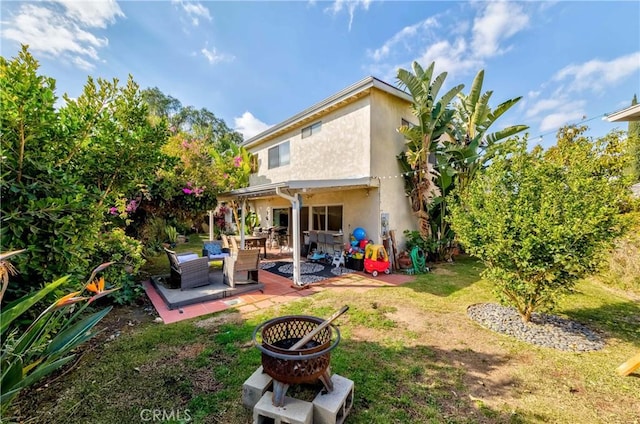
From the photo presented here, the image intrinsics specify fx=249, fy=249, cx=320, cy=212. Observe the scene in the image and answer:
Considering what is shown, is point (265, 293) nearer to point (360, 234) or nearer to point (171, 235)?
point (360, 234)

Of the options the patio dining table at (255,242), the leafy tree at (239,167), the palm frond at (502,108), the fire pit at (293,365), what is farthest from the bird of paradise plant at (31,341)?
the leafy tree at (239,167)

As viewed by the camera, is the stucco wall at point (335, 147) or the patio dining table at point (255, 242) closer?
the stucco wall at point (335, 147)

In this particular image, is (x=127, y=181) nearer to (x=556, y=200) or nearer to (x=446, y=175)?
(x=556, y=200)

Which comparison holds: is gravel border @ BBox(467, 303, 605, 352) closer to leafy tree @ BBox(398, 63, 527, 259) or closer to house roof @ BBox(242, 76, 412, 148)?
leafy tree @ BBox(398, 63, 527, 259)

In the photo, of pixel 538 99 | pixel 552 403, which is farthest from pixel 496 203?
pixel 538 99

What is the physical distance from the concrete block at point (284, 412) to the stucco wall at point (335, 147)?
314 inches

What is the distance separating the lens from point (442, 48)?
9.30m

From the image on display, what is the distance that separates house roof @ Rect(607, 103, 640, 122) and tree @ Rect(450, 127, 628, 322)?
1.86 meters

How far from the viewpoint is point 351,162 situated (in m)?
10.0

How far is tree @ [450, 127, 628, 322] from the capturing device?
13.4 feet

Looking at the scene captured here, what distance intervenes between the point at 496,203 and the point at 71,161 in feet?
23.8

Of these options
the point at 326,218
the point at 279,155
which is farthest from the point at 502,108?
the point at 279,155

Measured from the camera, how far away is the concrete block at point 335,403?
2400 millimetres

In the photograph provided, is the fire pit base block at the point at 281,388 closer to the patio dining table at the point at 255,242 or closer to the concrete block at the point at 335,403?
the concrete block at the point at 335,403
